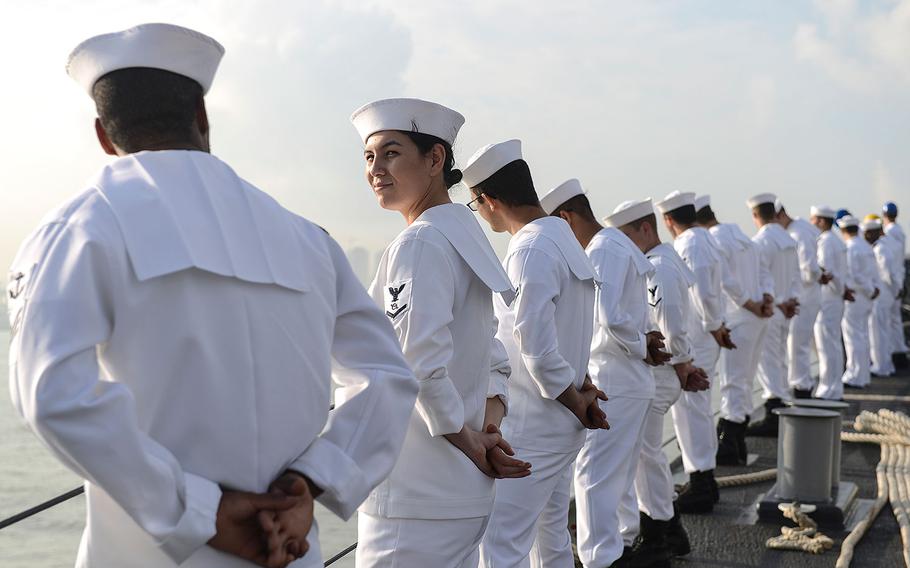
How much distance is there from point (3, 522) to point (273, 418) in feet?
2.81

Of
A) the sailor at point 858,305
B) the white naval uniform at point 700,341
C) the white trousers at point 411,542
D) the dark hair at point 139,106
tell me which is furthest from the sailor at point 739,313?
the dark hair at point 139,106

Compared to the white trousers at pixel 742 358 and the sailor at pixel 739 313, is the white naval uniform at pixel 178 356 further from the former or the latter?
the white trousers at pixel 742 358

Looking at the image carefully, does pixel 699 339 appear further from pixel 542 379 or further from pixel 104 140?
pixel 104 140

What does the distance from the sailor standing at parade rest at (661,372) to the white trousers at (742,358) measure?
291 cm

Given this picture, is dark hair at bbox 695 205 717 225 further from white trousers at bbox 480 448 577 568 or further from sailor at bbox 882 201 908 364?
sailor at bbox 882 201 908 364

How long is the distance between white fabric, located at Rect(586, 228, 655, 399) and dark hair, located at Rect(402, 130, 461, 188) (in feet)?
5.09

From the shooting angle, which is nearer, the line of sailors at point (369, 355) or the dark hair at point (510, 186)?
the line of sailors at point (369, 355)

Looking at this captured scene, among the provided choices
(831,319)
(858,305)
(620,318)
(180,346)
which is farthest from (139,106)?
(858,305)

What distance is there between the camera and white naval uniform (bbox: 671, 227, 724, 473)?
252 inches

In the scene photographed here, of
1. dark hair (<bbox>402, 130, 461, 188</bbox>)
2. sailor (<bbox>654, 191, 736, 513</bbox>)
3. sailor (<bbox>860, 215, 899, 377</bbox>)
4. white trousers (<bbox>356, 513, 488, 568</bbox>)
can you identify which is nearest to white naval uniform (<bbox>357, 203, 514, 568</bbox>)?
white trousers (<bbox>356, 513, 488, 568</bbox>)

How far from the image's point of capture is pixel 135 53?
176 cm

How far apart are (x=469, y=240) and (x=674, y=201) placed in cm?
446

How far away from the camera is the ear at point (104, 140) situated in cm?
179

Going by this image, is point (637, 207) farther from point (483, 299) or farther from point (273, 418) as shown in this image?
point (273, 418)
